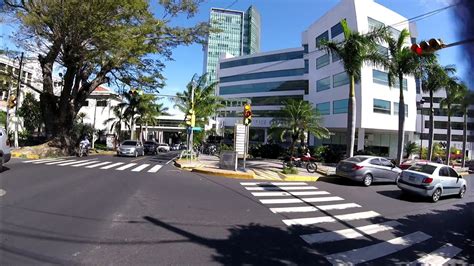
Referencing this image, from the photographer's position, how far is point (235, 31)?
52.1 meters

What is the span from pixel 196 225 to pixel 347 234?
330cm

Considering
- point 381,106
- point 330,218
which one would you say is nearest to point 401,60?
point 381,106

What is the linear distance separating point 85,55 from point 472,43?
22711mm

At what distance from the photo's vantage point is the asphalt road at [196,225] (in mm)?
5848

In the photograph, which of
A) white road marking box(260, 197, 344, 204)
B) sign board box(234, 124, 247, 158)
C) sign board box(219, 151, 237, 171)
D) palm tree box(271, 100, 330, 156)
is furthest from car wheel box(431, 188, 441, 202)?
palm tree box(271, 100, 330, 156)

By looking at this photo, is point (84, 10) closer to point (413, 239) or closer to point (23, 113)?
point (413, 239)

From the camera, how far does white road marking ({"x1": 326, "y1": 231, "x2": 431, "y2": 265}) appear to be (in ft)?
20.5

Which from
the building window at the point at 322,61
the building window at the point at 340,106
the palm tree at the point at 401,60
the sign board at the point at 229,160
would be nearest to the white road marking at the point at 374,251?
the sign board at the point at 229,160

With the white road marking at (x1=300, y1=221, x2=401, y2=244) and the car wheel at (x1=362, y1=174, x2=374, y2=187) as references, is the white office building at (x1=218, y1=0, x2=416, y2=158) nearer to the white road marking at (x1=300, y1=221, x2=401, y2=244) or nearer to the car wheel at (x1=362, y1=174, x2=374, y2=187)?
the car wheel at (x1=362, y1=174, x2=374, y2=187)

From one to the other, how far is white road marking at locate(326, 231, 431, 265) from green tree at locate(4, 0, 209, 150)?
62.3ft

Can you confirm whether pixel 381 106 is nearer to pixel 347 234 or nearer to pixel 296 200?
pixel 296 200

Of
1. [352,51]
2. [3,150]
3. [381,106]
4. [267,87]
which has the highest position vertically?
[267,87]

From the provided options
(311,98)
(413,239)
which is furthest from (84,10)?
(311,98)

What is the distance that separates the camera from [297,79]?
65000 mm
